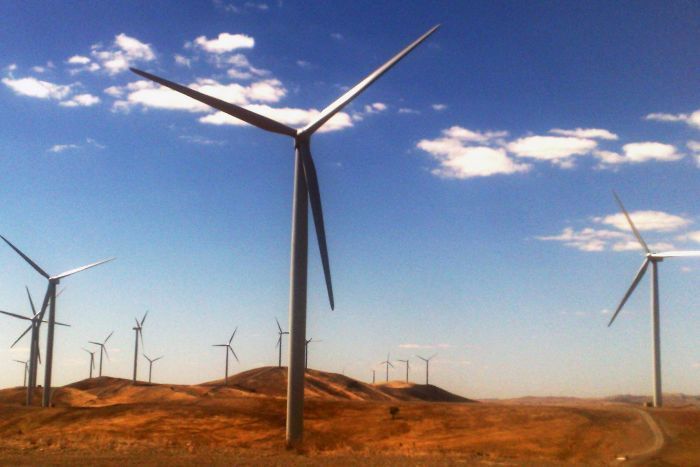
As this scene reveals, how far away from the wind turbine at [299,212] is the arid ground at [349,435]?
14.9 ft

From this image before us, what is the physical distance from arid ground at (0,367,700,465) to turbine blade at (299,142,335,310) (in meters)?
12.3

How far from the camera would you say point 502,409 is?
245ft

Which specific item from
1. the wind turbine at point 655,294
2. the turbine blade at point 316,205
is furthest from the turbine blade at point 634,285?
the turbine blade at point 316,205

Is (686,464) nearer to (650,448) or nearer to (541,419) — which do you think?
(650,448)

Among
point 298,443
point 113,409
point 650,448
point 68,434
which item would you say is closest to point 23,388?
point 113,409

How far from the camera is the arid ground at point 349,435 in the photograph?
161ft

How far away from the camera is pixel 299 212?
5094 centimetres

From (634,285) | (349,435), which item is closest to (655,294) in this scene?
Result: (634,285)

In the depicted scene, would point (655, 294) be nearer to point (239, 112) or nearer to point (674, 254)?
point (674, 254)

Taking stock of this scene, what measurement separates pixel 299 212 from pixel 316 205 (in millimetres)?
2381

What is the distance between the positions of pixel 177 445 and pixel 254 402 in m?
28.9

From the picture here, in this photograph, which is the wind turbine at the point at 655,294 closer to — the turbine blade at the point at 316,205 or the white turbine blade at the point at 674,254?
the white turbine blade at the point at 674,254

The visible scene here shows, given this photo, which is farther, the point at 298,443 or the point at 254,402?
the point at 254,402

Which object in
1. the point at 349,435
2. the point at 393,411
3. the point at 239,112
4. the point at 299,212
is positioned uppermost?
the point at 239,112
